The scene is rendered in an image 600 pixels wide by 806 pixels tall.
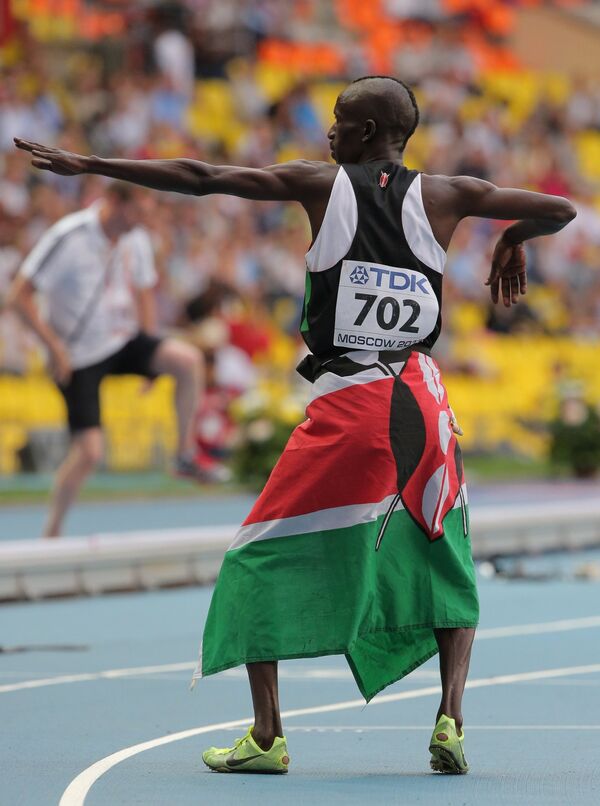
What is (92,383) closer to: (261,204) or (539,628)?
(539,628)

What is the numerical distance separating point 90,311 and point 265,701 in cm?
719

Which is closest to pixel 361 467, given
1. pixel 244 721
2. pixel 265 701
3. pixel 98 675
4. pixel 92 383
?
pixel 265 701

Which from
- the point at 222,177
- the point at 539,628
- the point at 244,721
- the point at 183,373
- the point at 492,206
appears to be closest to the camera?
the point at 222,177

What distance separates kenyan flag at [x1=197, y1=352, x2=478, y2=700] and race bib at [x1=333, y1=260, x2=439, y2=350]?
0.23 ft

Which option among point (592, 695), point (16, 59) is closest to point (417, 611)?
point (592, 695)

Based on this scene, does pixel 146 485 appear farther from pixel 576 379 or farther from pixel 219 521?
pixel 576 379

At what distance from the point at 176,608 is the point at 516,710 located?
464 cm

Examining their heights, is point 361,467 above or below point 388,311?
below

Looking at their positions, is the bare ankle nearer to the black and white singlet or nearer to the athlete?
the athlete

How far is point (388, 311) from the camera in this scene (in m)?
5.84

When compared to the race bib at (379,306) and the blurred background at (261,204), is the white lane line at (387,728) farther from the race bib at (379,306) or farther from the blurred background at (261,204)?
the blurred background at (261,204)

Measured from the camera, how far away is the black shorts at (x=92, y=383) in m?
12.5

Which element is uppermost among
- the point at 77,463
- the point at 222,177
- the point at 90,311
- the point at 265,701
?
the point at 222,177

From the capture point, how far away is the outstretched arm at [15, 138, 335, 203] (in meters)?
5.68
